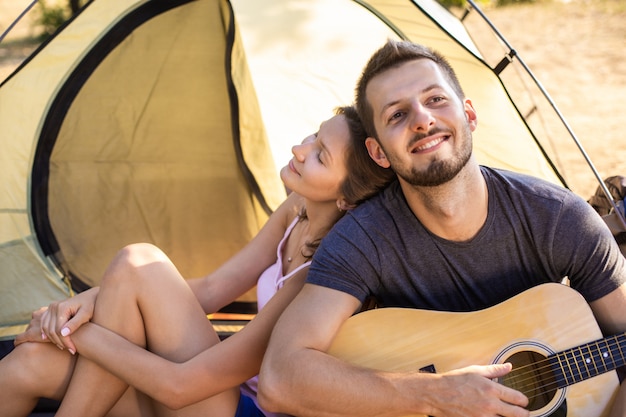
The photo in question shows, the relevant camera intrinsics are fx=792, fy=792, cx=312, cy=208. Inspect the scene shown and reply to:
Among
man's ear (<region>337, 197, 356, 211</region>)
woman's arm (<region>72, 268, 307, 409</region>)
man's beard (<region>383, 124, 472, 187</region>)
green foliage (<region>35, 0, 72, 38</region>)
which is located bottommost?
woman's arm (<region>72, 268, 307, 409</region>)

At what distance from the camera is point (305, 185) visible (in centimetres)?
217

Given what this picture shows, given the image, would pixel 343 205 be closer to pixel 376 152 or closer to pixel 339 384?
pixel 376 152

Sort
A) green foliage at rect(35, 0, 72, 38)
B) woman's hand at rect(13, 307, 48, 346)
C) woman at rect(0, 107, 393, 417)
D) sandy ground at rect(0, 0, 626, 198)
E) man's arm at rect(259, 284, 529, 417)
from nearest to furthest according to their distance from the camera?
man's arm at rect(259, 284, 529, 417) → woman at rect(0, 107, 393, 417) → woman's hand at rect(13, 307, 48, 346) → sandy ground at rect(0, 0, 626, 198) → green foliage at rect(35, 0, 72, 38)

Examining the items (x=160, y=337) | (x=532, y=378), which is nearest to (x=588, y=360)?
(x=532, y=378)

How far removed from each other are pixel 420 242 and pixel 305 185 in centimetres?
38

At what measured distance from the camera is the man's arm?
5.89 ft

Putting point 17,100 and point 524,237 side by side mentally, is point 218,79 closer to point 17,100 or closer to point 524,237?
point 17,100

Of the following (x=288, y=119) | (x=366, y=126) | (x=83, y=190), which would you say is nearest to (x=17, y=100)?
(x=83, y=190)

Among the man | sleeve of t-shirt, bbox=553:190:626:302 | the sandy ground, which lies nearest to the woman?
the man

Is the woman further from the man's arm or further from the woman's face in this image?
the man's arm

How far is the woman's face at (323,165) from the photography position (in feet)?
7.05

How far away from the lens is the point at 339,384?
71.7 inches

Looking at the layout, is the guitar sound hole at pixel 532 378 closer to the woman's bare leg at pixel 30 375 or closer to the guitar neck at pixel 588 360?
the guitar neck at pixel 588 360

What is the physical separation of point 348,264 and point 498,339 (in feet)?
1.33
